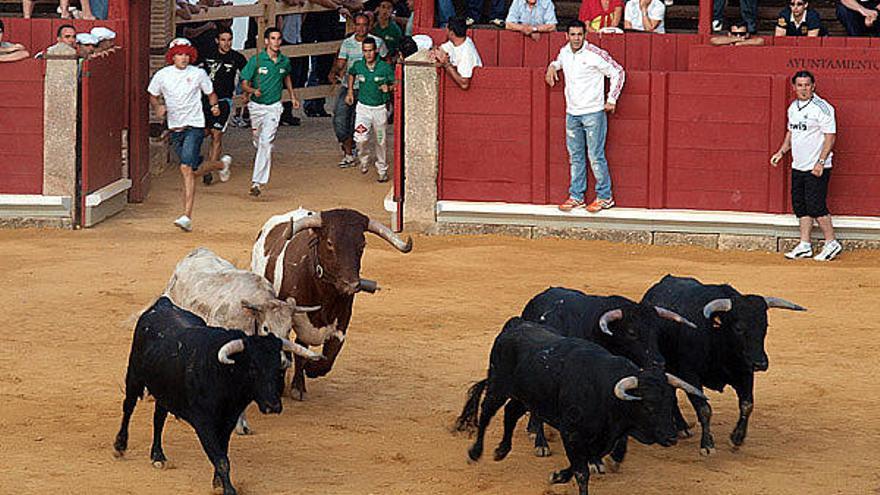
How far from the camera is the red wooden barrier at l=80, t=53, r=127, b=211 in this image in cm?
1573

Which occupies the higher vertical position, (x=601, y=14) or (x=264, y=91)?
(x=601, y=14)

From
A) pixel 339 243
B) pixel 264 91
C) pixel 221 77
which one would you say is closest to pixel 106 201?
pixel 264 91

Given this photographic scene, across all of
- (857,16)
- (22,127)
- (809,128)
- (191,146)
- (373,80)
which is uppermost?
(857,16)

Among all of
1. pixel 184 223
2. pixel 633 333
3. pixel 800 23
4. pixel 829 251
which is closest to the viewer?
pixel 633 333

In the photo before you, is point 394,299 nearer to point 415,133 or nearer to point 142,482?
point 415,133

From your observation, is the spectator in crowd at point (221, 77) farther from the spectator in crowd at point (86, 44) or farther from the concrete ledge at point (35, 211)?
the concrete ledge at point (35, 211)

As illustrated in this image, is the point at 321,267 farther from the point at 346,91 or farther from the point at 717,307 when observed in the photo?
the point at 346,91

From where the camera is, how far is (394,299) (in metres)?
13.0

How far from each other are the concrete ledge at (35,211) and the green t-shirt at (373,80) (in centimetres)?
380

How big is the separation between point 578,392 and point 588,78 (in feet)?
25.2

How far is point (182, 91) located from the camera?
15734 mm

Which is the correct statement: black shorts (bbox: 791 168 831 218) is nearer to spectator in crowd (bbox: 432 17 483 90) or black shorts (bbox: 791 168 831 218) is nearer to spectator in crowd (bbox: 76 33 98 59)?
spectator in crowd (bbox: 432 17 483 90)

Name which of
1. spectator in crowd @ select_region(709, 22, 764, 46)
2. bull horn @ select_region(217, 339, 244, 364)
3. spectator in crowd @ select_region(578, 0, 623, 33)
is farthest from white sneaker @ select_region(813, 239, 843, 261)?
bull horn @ select_region(217, 339, 244, 364)

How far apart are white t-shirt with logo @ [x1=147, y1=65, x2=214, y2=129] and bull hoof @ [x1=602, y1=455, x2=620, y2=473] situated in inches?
323
